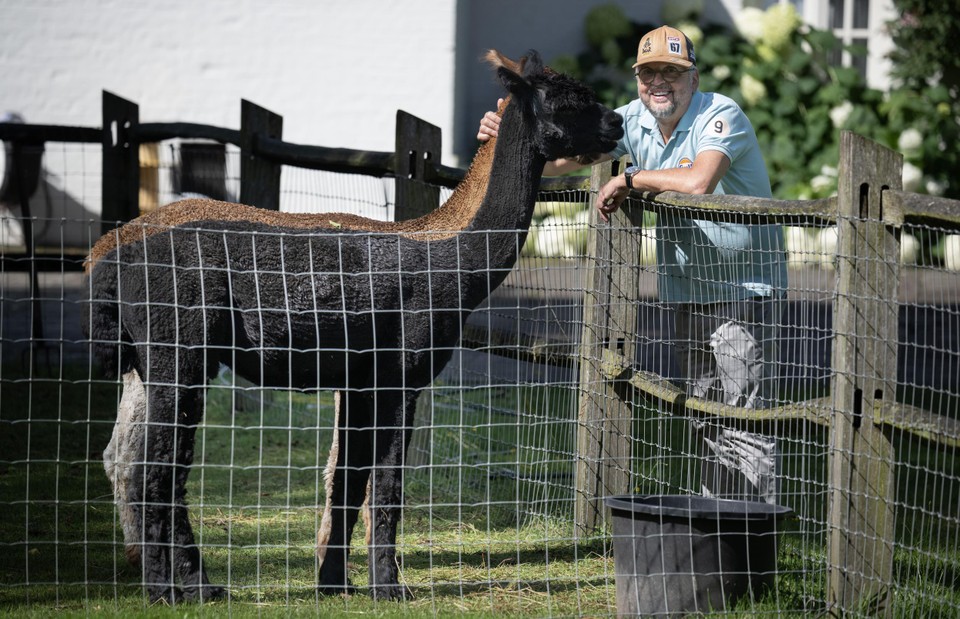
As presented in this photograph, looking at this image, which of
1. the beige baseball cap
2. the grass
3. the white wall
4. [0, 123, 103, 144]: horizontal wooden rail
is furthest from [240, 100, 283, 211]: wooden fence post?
the white wall

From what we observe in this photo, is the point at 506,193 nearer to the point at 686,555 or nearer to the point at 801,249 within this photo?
the point at 686,555

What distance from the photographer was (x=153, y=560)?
4438mm

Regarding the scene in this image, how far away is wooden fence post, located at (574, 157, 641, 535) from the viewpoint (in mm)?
5477

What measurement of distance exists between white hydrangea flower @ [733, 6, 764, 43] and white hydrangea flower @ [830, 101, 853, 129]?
181 cm

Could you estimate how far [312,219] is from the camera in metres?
4.92

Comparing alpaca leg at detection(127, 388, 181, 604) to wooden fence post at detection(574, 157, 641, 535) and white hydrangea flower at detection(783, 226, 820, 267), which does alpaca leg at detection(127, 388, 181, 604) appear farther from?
white hydrangea flower at detection(783, 226, 820, 267)

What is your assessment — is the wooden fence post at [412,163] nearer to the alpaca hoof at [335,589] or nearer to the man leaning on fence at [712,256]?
the man leaning on fence at [712,256]

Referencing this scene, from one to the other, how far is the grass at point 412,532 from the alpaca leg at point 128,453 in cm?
15

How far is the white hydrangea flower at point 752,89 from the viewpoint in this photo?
17266 millimetres

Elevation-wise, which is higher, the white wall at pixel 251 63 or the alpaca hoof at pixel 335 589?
the white wall at pixel 251 63

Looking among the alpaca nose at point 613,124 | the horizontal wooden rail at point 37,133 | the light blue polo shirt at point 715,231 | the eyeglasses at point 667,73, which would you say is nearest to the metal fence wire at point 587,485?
the light blue polo shirt at point 715,231

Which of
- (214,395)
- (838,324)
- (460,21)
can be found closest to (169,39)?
(460,21)

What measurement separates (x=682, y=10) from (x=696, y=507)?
1499 centimetres

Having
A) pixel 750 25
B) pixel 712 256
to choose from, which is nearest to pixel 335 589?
pixel 712 256
